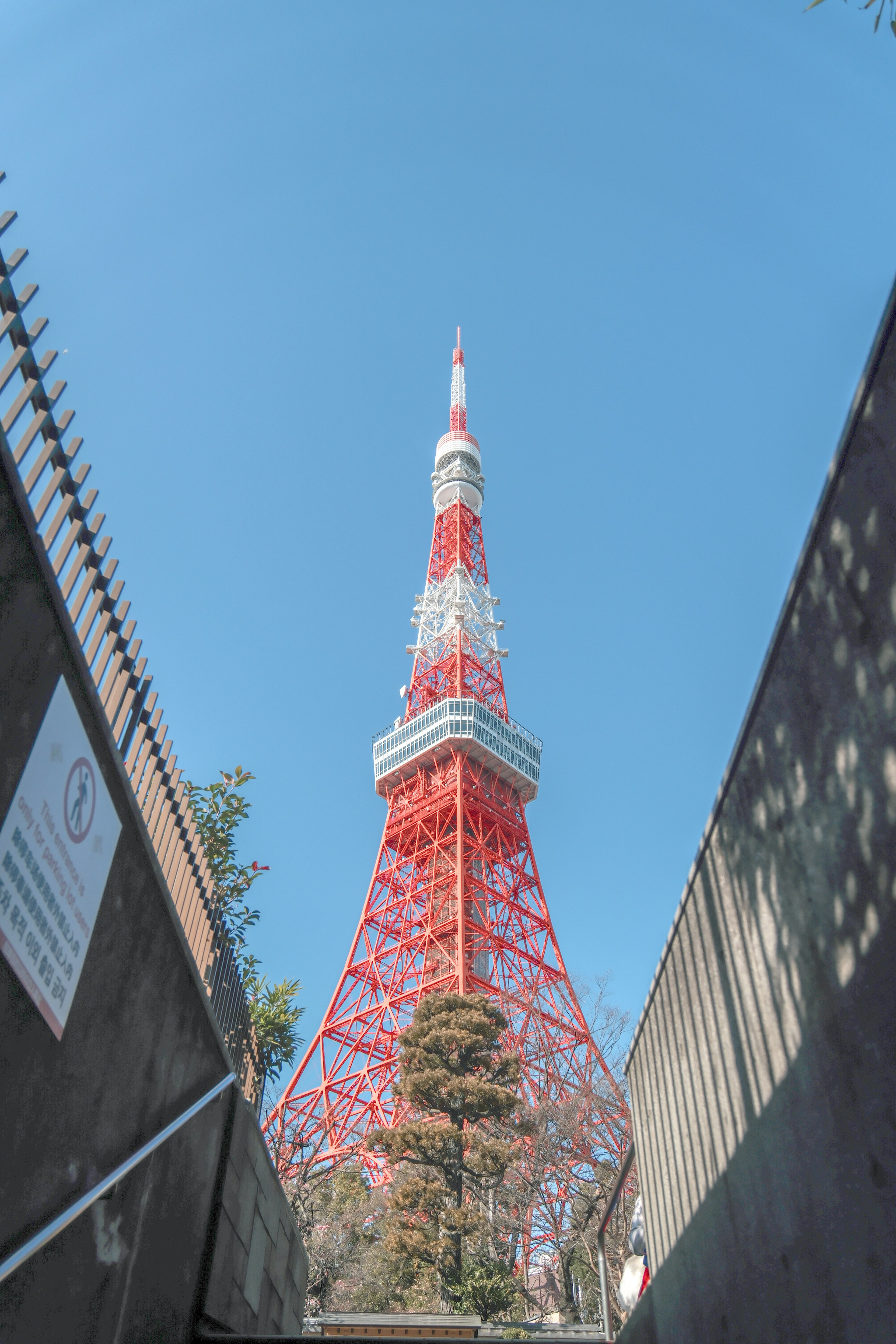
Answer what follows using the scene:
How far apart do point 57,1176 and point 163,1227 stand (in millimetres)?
1330

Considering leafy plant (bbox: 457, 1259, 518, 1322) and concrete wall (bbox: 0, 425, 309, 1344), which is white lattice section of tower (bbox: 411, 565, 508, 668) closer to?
leafy plant (bbox: 457, 1259, 518, 1322)

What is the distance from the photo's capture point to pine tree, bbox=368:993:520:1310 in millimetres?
16656

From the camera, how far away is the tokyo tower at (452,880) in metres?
27.1

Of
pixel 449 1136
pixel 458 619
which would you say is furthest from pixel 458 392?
pixel 449 1136

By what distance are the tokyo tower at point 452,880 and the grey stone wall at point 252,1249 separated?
1317 centimetres

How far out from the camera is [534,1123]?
721 inches

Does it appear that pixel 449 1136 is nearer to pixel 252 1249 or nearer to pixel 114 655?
pixel 252 1249

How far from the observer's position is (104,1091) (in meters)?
3.30

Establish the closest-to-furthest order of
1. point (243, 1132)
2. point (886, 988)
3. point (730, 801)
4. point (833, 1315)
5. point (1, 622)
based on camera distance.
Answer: point (886, 988) < point (833, 1315) < point (1, 622) < point (730, 801) < point (243, 1132)

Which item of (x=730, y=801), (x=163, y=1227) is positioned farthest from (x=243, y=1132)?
(x=730, y=801)

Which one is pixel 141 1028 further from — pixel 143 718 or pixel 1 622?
pixel 1 622

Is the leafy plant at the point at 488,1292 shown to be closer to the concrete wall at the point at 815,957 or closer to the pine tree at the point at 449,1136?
the pine tree at the point at 449,1136

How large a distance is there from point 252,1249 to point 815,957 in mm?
4454

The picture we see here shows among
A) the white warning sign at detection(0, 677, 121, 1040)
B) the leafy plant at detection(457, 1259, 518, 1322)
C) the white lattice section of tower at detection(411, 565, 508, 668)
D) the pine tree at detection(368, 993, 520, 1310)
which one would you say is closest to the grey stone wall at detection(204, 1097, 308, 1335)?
the white warning sign at detection(0, 677, 121, 1040)
